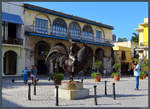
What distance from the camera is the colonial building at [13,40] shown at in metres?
21.8

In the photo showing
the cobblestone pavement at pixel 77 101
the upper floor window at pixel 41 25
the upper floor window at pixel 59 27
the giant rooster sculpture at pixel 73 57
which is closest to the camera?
the cobblestone pavement at pixel 77 101

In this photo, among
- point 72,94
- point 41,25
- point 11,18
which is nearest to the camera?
point 72,94

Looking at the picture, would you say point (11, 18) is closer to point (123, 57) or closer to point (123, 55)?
point (123, 55)

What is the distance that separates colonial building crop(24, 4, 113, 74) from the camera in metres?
23.8

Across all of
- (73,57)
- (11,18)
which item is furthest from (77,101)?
(11,18)

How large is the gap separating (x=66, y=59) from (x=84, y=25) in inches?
895

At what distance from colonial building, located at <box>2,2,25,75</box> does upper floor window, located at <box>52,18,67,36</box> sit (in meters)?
4.95

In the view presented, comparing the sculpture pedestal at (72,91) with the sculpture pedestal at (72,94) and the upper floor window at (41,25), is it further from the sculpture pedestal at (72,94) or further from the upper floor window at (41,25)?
the upper floor window at (41,25)

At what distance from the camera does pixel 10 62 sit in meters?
23.1

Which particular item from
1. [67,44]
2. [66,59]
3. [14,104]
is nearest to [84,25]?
[67,44]

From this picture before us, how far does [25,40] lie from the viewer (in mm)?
23359

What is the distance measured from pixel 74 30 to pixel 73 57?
21.0 meters

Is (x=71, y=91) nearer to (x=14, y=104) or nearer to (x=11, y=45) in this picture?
(x=14, y=104)

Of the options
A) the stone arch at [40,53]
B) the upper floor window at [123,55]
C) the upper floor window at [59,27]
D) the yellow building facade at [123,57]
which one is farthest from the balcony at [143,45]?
the stone arch at [40,53]
